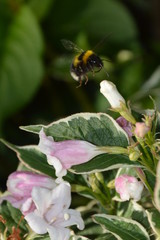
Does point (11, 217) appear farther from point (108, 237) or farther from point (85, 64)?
point (85, 64)

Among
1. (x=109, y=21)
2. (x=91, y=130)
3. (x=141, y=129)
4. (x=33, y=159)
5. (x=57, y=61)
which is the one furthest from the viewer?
(x=109, y=21)

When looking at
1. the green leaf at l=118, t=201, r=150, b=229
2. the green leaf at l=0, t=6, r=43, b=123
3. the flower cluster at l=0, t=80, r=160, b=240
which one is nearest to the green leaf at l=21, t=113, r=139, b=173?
the flower cluster at l=0, t=80, r=160, b=240

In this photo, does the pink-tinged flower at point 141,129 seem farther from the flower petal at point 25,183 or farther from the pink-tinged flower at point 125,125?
the flower petal at point 25,183

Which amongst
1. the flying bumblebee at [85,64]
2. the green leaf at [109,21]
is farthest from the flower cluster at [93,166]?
the green leaf at [109,21]

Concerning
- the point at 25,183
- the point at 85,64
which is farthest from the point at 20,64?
the point at 25,183

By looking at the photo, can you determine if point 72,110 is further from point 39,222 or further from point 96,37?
point 39,222

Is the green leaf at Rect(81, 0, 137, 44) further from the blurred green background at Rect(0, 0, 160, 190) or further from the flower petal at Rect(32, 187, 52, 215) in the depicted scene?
the flower petal at Rect(32, 187, 52, 215)

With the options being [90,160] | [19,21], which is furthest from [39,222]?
[19,21]
